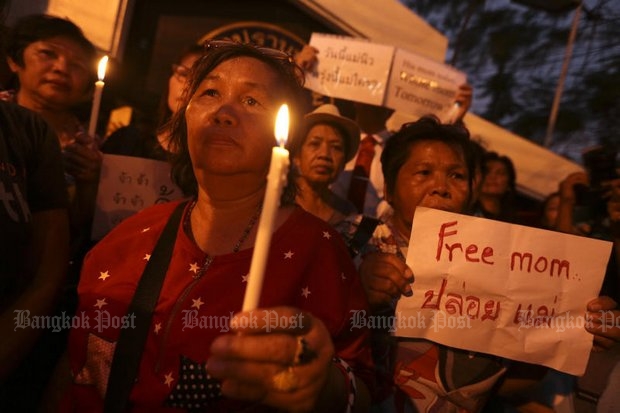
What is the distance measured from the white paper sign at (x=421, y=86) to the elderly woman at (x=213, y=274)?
2415 millimetres

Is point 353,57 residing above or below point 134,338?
above

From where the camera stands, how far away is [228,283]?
1.49m

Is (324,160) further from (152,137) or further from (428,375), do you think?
(428,375)

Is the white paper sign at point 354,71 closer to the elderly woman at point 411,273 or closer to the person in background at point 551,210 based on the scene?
the elderly woman at point 411,273

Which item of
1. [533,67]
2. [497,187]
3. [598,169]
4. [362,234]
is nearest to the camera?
[362,234]

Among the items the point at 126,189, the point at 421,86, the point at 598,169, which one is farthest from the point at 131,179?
the point at 598,169

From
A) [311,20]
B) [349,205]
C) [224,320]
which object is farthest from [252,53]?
[311,20]

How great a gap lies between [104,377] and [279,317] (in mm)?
859

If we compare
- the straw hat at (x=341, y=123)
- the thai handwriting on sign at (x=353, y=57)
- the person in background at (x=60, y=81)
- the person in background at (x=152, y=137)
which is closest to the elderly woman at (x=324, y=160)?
the straw hat at (x=341, y=123)

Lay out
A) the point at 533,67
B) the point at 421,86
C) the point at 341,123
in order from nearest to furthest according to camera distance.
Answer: the point at 341,123 < the point at 421,86 < the point at 533,67

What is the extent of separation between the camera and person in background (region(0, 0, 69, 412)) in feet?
5.27

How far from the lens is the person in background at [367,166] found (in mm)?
3947

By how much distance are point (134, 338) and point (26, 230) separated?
53 centimetres

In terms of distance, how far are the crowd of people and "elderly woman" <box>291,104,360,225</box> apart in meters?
0.95
